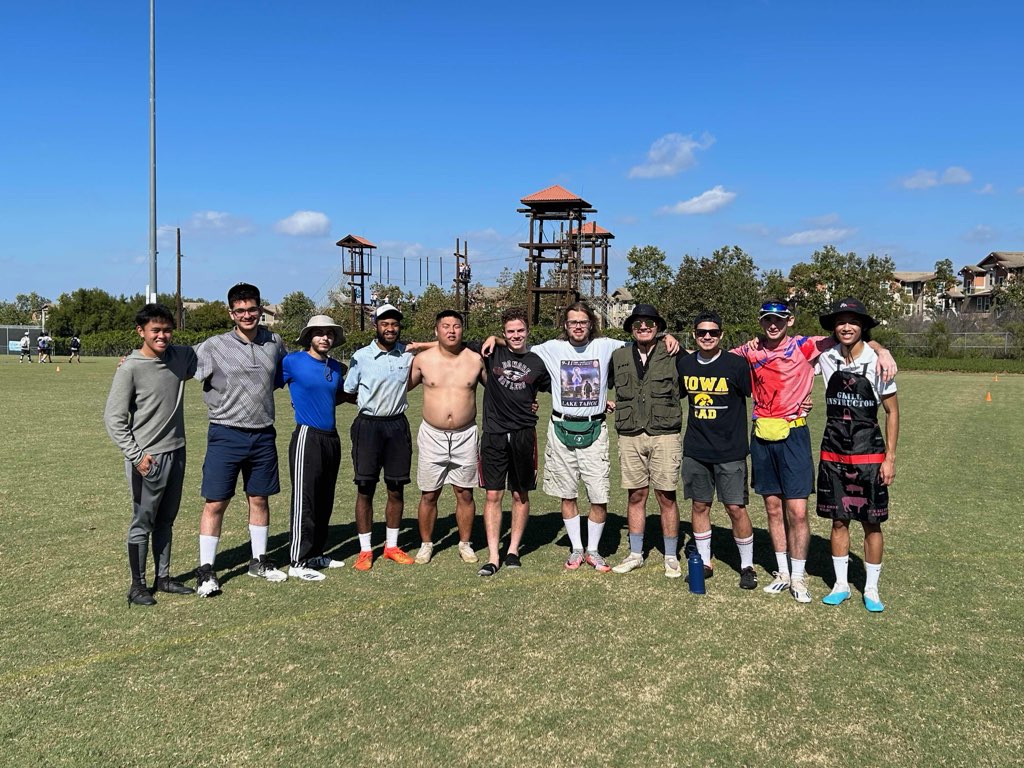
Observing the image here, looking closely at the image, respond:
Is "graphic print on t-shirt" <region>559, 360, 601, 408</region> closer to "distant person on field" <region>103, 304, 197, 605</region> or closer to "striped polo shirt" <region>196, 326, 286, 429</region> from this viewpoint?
"striped polo shirt" <region>196, 326, 286, 429</region>

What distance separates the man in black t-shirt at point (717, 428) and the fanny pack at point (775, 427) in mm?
122

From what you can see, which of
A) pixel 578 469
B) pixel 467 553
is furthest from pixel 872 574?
pixel 467 553

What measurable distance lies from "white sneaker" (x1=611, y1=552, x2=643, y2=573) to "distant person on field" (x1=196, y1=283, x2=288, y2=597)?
101 inches

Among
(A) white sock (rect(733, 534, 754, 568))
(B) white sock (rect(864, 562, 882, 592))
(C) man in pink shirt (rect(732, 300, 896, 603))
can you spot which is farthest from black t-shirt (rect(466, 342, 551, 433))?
(B) white sock (rect(864, 562, 882, 592))

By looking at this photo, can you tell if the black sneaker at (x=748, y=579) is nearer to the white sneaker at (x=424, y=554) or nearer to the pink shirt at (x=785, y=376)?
the pink shirt at (x=785, y=376)

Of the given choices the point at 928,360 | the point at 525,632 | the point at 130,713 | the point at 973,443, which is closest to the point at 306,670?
the point at 130,713

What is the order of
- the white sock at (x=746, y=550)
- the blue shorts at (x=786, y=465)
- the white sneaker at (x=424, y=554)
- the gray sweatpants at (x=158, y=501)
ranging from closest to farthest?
the gray sweatpants at (x=158, y=501) < the blue shorts at (x=786, y=465) < the white sock at (x=746, y=550) < the white sneaker at (x=424, y=554)

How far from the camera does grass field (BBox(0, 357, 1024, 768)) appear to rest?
124 inches

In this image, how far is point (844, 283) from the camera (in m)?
63.5

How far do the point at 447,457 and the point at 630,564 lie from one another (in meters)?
1.59

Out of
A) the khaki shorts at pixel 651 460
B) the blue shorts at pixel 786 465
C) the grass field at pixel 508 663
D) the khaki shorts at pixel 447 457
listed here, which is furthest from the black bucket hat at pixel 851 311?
the khaki shorts at pixel 447 457

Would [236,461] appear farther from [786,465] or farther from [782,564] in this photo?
[782,564]

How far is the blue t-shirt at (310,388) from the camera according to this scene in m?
5.20

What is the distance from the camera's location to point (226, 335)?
4.89 metres
